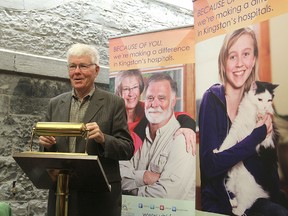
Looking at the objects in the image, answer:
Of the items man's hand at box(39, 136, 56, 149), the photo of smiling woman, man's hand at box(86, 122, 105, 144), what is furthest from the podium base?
the photo of smiling woman

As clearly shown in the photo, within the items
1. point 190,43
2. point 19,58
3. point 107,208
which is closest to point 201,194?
point 107,208

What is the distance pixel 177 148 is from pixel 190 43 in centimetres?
80

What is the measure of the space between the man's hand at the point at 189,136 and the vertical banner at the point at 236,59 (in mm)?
636

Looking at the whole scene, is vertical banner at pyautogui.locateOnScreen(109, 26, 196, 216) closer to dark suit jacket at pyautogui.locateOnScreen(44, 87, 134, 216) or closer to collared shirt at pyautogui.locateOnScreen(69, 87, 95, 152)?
dark suit jacket at pyautogui.locateOnScreen(44, 87, 134, 216)

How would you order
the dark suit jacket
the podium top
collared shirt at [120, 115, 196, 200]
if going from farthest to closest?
collared shirt at [120, 115, 196, 200] → the dark suit jacket → the podium top

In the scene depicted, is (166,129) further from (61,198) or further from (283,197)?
(61,198)

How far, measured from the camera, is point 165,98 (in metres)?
2.87

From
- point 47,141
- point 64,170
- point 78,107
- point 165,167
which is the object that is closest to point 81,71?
point 78,107

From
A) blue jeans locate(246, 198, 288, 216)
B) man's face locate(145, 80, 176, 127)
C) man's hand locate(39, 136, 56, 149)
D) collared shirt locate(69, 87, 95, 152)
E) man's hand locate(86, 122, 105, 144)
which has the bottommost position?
blue jeans locate(246, 198, 288, 216)

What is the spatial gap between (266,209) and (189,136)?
1.14 m

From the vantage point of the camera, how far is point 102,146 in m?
1.76

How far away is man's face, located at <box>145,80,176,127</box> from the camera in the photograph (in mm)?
2855

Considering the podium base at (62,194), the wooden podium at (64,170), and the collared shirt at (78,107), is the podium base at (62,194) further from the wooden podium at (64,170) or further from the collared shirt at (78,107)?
the collared shirt at (78,107)

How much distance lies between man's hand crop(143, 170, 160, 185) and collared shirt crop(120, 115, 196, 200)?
23 mm
